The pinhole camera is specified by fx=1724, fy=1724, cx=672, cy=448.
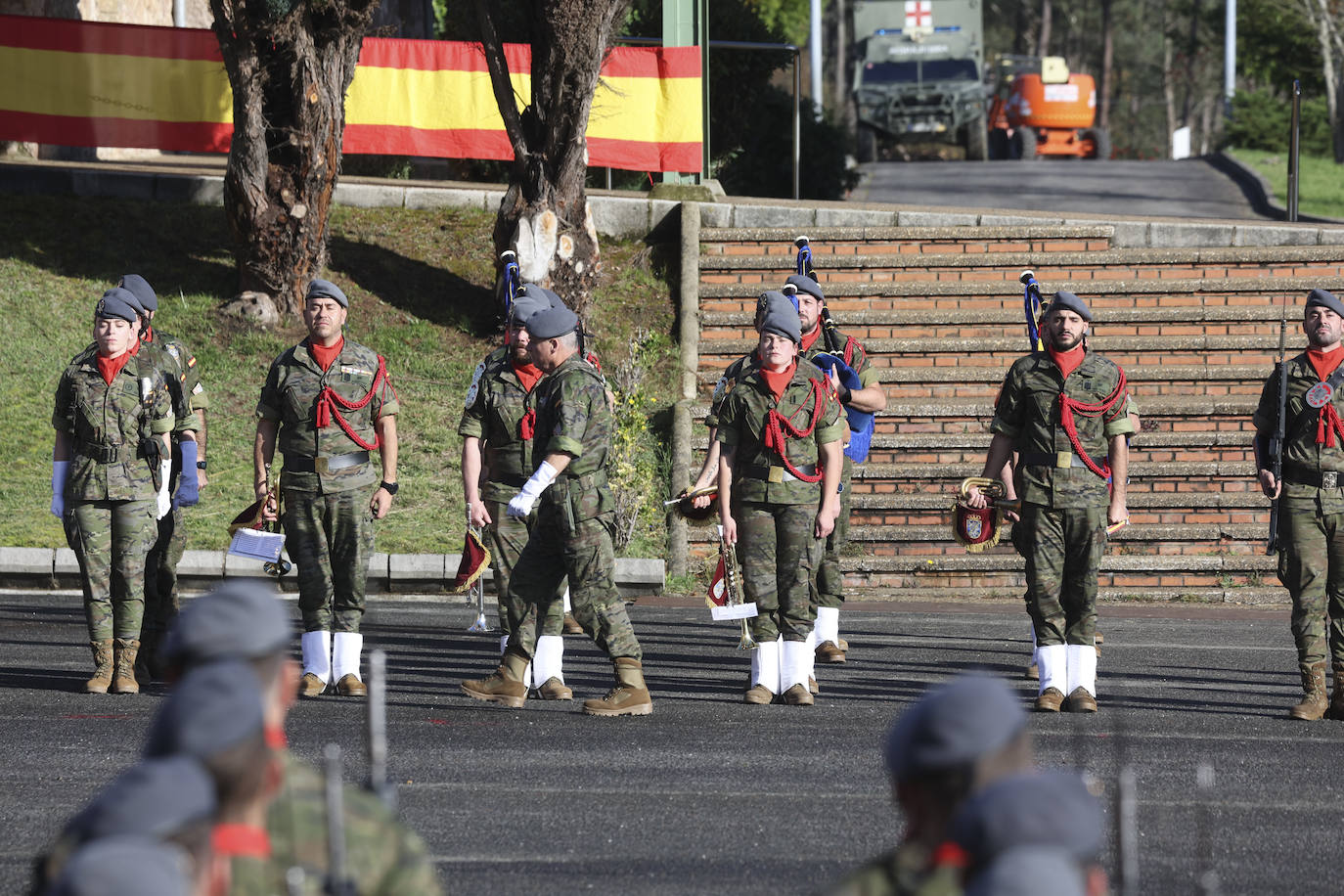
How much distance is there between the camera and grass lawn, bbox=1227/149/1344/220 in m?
27.6

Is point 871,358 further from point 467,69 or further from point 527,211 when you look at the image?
point 467,69

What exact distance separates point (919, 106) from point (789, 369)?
109 ft

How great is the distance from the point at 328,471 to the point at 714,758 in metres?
2.65

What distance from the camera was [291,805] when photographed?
120 inches

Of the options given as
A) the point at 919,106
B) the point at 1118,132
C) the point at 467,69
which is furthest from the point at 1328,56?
the point at 1118,132

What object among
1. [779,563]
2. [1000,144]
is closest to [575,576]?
[779,563]

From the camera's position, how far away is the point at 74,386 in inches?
358

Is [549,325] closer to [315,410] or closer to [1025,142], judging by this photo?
[315,410]

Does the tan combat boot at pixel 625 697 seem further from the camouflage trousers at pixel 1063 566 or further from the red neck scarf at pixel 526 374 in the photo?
the camouflage trousers at pixel 1063 566

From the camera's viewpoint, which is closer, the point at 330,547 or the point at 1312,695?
the point at 1312,695

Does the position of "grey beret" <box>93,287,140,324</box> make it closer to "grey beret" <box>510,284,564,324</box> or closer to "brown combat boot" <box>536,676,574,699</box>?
"grey beret" <box>510,284,564,324</box>

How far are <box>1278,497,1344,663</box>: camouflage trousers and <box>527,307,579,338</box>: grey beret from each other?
3.74m

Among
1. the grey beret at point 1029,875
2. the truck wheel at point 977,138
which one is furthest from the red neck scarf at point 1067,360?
the truck wheel at point 977,138

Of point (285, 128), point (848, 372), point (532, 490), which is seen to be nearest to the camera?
point (532, 490)
